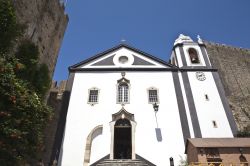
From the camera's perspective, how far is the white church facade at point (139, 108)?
14.4 m

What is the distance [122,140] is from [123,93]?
3278 mm

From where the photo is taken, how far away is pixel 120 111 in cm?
1555

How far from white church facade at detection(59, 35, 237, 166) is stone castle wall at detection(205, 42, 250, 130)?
1007 centimetres

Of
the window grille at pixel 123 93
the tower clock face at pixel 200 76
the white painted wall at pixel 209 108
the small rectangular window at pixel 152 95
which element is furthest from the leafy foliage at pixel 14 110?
the tower clock face at pixel 200 76

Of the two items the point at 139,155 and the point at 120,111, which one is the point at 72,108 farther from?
the point at 139,155

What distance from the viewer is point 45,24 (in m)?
18.8

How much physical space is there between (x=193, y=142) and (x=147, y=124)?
338 centimetres

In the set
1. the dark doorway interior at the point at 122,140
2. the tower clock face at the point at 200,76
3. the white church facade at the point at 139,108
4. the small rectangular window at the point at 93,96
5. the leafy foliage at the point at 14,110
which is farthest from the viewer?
the tower clock face at the point at 200,76

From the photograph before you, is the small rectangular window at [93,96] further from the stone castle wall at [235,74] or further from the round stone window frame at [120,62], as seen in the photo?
the stone castle wall at [235,74]

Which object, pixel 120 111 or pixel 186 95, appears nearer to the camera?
pixel 120 111

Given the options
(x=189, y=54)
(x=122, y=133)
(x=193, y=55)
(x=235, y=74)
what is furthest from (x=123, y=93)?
(x=235, y=74)

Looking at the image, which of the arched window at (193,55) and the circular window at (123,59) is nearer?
the circular window at (123,59)

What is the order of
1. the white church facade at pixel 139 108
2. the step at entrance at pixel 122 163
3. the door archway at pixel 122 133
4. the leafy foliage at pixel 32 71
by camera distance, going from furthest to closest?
the door archway at pixel 122 133 → the white church facade at pixel 139 108 → the step at entrance at pixel 122 163 → the leafy foliage at pixel 32 71

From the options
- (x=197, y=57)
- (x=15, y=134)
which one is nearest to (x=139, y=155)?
(x=15, y=134)
